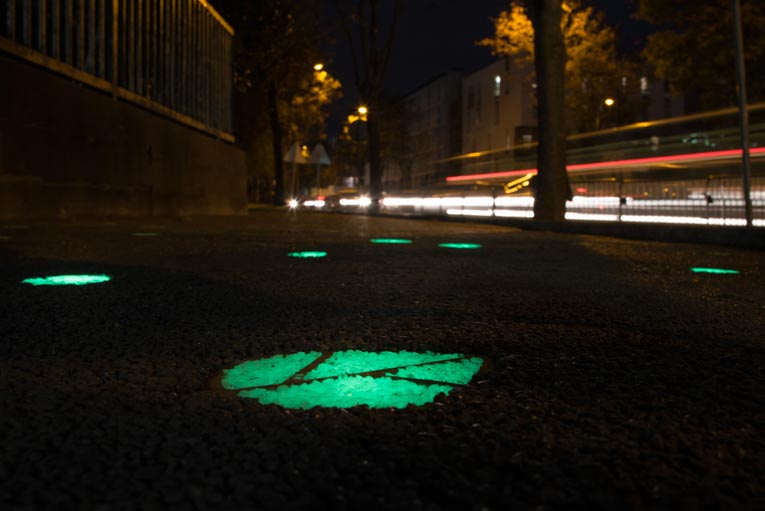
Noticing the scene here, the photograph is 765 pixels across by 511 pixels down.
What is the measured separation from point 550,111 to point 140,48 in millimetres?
8901

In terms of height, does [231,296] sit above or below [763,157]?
below

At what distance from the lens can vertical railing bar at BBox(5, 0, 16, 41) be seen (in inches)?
306

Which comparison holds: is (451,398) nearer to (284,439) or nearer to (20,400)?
(284,439)

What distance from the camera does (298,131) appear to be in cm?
3856

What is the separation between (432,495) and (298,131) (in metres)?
38.2

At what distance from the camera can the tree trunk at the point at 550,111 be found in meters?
15.2

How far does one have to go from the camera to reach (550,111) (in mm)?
15461

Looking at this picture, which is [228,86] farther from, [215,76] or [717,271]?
[717,271]

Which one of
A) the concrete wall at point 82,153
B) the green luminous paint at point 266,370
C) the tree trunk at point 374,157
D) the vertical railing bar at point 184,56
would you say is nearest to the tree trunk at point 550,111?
the vertical railing bar at point 184,56

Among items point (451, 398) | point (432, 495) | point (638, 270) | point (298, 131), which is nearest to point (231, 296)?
point (451, 398)

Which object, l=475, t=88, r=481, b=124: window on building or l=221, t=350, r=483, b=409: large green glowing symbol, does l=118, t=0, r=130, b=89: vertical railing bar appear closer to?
l=221, t=350, r=483, b=409: large green glowing symbol

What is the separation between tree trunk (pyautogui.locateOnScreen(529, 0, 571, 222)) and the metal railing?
25.5 ft

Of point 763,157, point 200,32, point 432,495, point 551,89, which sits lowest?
point 432,495

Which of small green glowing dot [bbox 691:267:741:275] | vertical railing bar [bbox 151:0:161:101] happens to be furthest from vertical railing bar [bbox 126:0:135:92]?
small green glowing dot [bbox 691:267:741:275]
